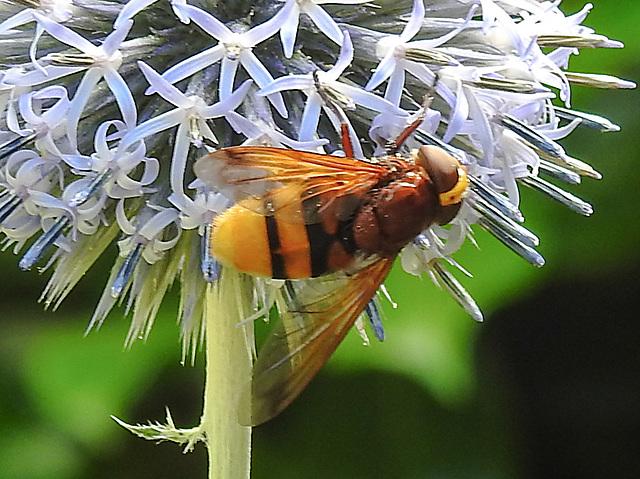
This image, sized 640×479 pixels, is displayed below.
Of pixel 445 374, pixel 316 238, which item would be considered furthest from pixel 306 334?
pixel 445 374

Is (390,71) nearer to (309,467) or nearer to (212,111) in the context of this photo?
(212,111)

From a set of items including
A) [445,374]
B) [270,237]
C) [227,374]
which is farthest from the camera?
[445,374]

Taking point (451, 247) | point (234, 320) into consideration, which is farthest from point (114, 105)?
point (451, 247)

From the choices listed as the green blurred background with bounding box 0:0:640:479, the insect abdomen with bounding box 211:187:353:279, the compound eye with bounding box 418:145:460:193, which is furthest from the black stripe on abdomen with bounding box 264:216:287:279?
the green blurred background with bounding box 0:0:640:479

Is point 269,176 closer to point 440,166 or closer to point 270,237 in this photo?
point 270,237

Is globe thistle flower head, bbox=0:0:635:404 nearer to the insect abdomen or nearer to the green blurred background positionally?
the insect abdomen

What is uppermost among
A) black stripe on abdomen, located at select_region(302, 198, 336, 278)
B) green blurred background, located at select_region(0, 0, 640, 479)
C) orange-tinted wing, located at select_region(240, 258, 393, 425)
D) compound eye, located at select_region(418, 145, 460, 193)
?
compound eye, located at select_region(418, 145, 460, 193)
